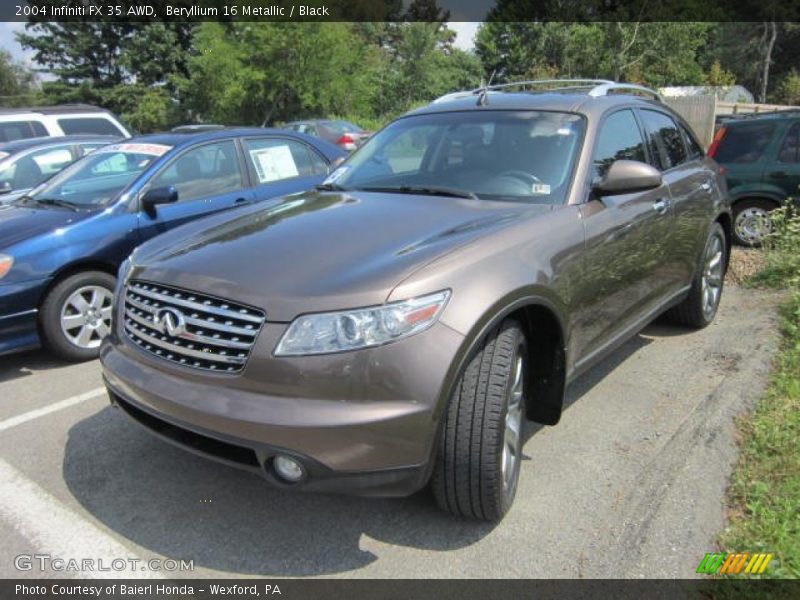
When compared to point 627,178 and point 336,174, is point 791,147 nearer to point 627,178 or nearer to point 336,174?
point 627,178

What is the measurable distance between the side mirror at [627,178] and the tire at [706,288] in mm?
1841

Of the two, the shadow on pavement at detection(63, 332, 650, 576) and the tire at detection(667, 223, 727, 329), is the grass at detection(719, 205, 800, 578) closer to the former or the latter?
the tire at detection(667, 223, 727, 329)

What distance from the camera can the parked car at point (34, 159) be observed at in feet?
23.4

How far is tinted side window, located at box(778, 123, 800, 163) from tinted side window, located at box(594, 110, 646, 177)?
15.0 ft

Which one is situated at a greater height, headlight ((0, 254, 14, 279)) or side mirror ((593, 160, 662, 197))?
side mirror ((593, 160, 662, 197))

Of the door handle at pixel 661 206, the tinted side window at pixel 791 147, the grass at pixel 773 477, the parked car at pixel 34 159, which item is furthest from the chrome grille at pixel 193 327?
the tinted side window at pixel 791 147

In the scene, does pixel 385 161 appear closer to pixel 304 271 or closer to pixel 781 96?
pixel 304 271

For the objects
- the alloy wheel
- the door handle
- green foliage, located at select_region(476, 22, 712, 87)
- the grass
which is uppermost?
Result: green foliage, located at select_region(476, 22, 712, 87)

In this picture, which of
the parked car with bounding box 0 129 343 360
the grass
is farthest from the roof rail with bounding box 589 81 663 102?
the parked car with bounding box 0 129 343 360

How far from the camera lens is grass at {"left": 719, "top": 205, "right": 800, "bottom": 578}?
102 inches

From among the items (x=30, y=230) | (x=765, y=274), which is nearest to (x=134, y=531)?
(x=30, y=230)

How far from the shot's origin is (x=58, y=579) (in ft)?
8.20

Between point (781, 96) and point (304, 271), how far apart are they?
50288 millimetres

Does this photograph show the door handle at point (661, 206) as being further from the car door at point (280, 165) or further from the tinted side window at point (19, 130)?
the tinted side window at point (19, 130)
